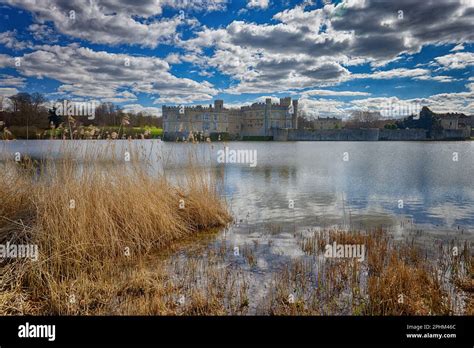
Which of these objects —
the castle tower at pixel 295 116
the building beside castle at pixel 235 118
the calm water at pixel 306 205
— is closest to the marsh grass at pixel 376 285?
the calm water at pixel 306 205

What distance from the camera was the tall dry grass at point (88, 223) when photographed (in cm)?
377

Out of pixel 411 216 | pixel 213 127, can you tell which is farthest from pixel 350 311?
pixel 213 127

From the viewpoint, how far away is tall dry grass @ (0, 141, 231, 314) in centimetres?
377

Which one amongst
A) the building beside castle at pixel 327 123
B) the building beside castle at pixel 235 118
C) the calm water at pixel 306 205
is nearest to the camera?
the calm water at pixel 306 205

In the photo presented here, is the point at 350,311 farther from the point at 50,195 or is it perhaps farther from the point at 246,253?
the point at 50,195

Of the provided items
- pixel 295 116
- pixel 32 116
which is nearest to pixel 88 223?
pixel 32 116

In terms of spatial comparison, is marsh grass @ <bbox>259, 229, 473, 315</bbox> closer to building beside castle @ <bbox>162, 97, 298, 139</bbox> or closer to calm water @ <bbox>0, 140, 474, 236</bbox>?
calm water @ <bbox>0, 140, 474, 236</bbox>

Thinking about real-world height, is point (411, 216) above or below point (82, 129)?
below

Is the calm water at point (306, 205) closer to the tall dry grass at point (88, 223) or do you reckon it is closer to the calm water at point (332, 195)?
the calm water at point (332, 195)

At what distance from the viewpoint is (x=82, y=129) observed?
19.0ft
